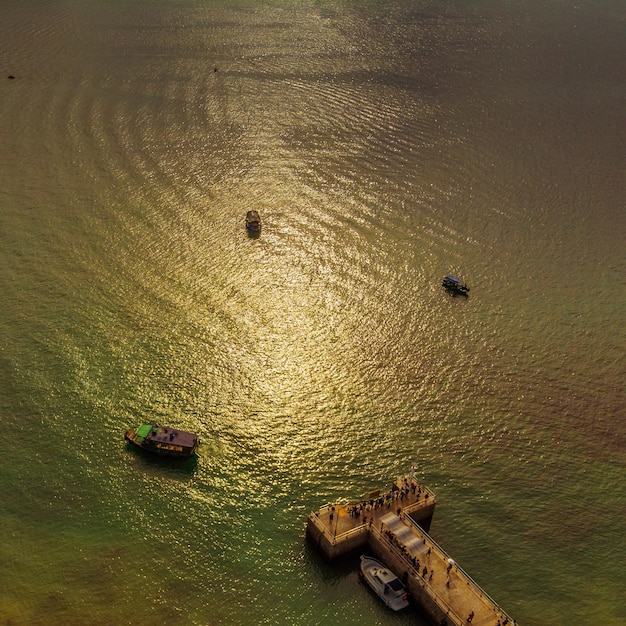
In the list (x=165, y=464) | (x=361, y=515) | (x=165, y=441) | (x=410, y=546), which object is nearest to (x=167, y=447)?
(x=165, y=441)

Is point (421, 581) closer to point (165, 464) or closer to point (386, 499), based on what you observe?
point (386, 499)

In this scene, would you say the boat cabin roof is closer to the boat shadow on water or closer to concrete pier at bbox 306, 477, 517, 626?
concrete pier at bbox 306, 477, 517, 626

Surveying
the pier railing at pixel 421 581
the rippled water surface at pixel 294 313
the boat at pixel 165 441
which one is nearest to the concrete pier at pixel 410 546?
the pier railing at pixel 421 581

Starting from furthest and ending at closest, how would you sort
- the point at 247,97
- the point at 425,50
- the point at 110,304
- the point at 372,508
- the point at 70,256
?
1. the point at 425,50
2. the point at 247,97
3. the point at 70,256
4. the point at 110,304
5. the point at 372,508

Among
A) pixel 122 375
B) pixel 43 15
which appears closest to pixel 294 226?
pixel 122 375

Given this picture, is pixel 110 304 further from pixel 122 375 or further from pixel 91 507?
pixel 91 507

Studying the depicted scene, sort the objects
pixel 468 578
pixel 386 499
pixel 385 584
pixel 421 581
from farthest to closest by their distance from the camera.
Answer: pixel 386 499 → pixel 468 578 → pixel 385 584 → pixel 421 581
